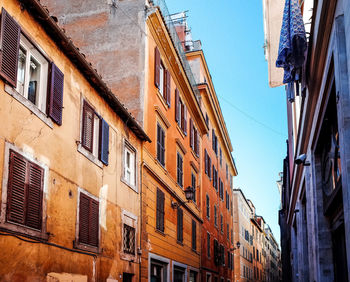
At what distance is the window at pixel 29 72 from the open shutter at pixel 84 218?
80.2 inches

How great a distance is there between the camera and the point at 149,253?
15797 mm

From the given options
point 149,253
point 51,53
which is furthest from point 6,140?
point 149,253

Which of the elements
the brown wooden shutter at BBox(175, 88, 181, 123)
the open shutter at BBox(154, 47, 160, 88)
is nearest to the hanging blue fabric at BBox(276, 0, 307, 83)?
the open shutter at BBox(154, 47, 160, 88)

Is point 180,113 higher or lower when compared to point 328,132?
higher

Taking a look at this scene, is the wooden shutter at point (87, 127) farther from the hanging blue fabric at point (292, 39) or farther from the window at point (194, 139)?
the window at point (194, 139)

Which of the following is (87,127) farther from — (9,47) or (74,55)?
(9,47)

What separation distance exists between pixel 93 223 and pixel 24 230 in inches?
128

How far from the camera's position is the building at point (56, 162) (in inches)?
328

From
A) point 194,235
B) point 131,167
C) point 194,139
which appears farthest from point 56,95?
point 194,139

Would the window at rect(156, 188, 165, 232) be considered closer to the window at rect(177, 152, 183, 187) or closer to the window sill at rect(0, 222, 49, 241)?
the window at rect(177, 152, 183, 187)

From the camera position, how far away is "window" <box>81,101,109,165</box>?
11742mm

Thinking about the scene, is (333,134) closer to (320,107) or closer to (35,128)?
(320,107)

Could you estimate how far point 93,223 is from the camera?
11.6 m

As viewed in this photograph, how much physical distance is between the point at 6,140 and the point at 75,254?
3.48 m
